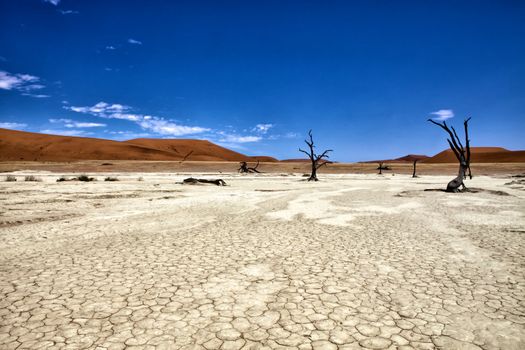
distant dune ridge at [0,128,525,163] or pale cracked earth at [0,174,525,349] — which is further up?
distant dune ridge at [0,128,525,163]

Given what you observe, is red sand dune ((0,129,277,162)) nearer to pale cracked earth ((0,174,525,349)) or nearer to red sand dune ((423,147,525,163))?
pale cracked earth ((0,174,525,349))

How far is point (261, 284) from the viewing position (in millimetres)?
4359

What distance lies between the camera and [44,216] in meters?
9.36

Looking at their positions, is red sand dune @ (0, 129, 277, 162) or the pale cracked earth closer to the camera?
the pale cracked earth

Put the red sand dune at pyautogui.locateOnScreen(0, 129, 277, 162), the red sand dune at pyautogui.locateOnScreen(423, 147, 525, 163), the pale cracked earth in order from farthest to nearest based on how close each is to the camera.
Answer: the red sand dune at pyautogui.locateOnScreen(423, 147, 525, 163), the red sand dune at pyautogui.locateOnScreen(0, 129, 277, 162), the pale cracked earth

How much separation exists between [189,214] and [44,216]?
416cm

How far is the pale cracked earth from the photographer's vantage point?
3084mm

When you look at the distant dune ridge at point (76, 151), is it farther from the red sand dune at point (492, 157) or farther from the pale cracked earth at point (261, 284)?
the pale cracked earth at point (261, 284)

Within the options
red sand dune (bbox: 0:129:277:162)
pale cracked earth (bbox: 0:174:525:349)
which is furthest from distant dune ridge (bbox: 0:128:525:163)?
pale cracked earth (bbox: 0:174:525:349)

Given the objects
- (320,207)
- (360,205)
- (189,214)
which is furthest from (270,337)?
(360,205)

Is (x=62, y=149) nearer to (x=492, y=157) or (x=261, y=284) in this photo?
(x=261, y=284)

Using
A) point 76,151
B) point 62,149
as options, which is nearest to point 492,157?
point 76,151

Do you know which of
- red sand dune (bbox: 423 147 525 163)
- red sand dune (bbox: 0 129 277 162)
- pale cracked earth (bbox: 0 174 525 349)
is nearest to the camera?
Answer: pale cracked earth (bbox: 0 174 525 349)

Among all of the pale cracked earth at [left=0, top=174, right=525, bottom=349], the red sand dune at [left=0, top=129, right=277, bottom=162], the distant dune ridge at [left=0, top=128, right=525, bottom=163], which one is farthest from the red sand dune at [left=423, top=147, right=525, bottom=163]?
the pale cracked earth at [left=0, top=174, right=525, bottom=349]
